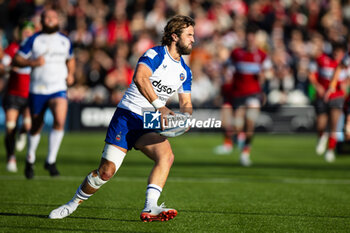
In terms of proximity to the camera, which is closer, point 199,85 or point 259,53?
point 259,53

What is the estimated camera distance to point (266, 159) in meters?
14.7

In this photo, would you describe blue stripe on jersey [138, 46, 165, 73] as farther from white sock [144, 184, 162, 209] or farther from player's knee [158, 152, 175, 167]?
white sock [144, 184, 162, 209]

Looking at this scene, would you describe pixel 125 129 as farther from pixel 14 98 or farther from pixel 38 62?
pixel 14 98

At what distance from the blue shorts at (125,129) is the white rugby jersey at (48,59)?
3843mm

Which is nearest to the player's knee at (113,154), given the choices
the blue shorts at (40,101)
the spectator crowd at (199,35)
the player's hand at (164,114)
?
the player's hand at (164,114)

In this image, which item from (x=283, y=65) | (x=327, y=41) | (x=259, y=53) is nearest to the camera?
(x=259, y=53)

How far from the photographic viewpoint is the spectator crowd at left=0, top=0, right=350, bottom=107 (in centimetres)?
2152

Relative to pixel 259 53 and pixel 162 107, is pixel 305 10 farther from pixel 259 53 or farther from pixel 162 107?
pixel 162 107

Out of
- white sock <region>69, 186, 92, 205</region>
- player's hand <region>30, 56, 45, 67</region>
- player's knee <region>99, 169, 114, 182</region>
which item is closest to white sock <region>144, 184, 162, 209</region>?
player's knee <region>99, 169, 114, 182</region>

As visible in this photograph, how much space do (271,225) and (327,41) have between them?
1763 cm

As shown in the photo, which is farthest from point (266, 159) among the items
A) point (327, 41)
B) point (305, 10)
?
point (305, 10)

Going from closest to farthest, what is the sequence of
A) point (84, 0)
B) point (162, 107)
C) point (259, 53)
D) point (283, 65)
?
point (162, 107)
point (259, 53)
point (283, 65)
point (84, 0)

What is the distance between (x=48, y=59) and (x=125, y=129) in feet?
13.7

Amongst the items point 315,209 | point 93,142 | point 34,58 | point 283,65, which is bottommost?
point 93,142
